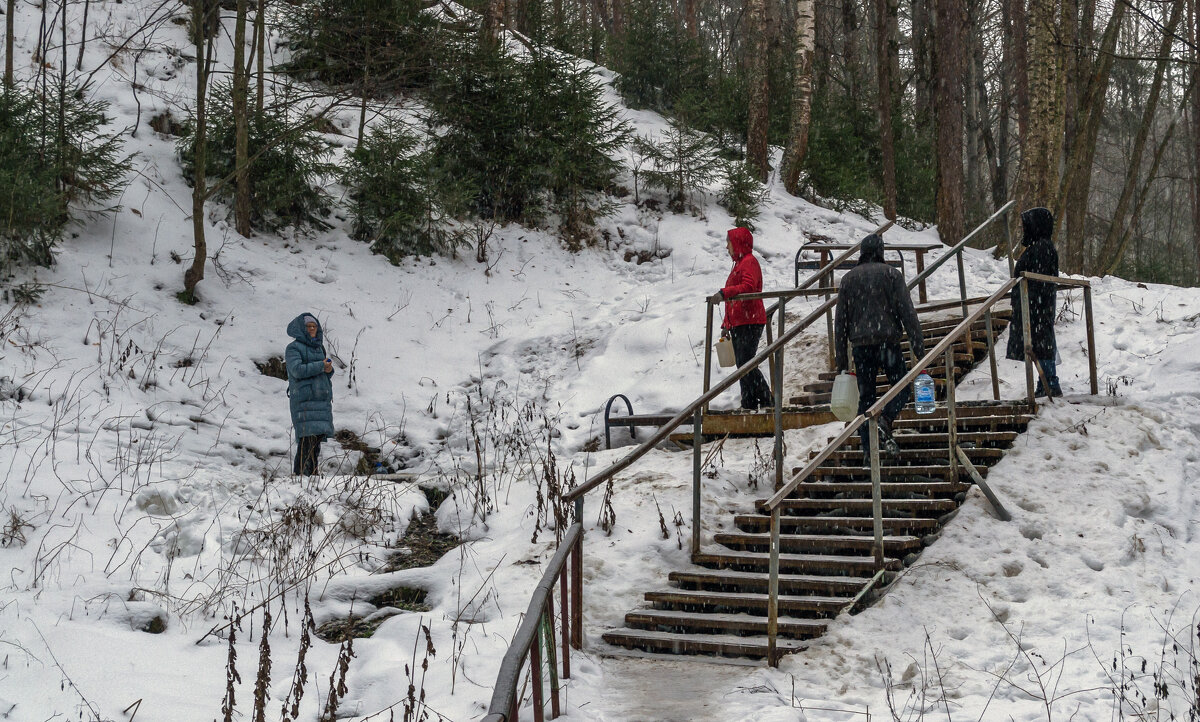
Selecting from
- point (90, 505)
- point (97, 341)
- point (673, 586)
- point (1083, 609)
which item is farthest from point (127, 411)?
point (1083, 609)

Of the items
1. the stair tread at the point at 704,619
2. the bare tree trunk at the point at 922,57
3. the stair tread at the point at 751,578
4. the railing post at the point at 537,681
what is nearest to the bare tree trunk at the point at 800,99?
Result: the bare tree trunk at the point at 922,57

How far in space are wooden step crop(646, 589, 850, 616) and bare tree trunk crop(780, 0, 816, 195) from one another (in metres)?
12.0

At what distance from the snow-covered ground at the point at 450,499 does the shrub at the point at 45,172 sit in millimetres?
330

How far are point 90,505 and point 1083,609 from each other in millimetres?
6190

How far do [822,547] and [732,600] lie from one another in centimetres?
77

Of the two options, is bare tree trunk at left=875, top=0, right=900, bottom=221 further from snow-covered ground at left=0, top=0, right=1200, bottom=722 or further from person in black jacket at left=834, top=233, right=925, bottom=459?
person in black jacket at left=834, top=233, right=925, bottom=459

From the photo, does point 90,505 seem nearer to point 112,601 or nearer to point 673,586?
point 112,601

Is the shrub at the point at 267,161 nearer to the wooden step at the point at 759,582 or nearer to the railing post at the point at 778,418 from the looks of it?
the railing post at the point at 778,418

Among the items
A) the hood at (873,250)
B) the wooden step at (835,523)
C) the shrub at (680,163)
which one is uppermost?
the shrub at (680,163)

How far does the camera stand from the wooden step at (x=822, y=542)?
5.70m

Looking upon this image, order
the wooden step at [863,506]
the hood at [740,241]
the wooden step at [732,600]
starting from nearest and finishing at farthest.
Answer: the wooden step at [732,600] < the wooden step at [863,506] < the hood at [740,241]

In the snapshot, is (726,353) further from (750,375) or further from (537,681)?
(537,681)

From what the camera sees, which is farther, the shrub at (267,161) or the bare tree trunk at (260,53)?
the shrub at (267,161)

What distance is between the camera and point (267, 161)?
11.9 m
